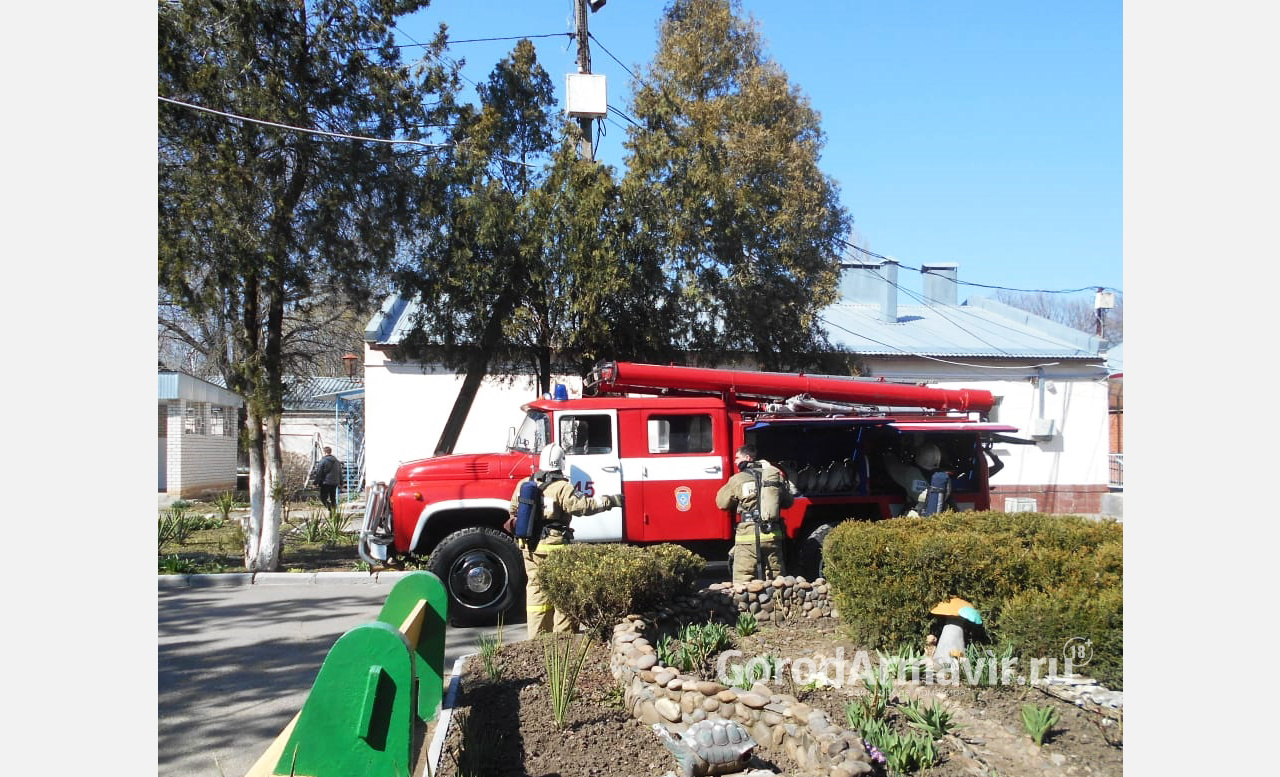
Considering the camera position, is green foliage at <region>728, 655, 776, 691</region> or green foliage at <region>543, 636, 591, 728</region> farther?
green foliage at <region>728, 655, 776, 691</region>

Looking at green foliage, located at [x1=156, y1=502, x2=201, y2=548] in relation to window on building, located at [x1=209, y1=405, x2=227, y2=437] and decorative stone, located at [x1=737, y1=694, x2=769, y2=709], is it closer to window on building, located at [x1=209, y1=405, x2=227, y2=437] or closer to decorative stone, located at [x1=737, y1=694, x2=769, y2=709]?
decorative stone, located at [x1=737, y1=694, x2=769, y2=709]

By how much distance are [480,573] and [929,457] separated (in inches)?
201

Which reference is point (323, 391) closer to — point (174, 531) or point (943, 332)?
point (174, 531)

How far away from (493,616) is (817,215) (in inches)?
321

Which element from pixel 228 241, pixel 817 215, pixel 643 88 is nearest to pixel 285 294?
pixel 228 241

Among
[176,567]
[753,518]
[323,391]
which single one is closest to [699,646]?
[753,518]

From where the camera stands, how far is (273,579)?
38.5 feet

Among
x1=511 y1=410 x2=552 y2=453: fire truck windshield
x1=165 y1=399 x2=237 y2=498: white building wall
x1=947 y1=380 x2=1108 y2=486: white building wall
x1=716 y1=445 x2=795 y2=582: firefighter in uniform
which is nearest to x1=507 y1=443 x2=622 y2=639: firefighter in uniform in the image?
x1=716 y1=445 x2=795 y2=582: firefighter in uniform

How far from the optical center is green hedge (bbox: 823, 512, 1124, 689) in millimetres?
5422

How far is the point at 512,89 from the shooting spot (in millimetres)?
13289

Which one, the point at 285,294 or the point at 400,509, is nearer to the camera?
the point at 400,509

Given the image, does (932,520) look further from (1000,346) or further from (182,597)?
(1000,346)

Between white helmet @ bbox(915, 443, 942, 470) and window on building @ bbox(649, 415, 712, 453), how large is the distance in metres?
2.61

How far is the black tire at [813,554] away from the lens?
974 cm
